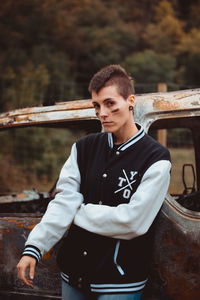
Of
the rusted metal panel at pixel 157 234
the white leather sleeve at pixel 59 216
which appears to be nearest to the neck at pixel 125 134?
the white leather sleeve at pixel 59 216

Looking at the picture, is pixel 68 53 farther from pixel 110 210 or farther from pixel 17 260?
pixel 110 210

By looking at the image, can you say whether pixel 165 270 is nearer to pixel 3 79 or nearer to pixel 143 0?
pixel 3 79

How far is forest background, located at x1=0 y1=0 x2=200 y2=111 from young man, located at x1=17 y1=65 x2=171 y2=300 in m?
10.2

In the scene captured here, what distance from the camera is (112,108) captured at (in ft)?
5.23

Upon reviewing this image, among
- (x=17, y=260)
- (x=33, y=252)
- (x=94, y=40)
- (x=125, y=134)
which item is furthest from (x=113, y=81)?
(x=94, y=40)

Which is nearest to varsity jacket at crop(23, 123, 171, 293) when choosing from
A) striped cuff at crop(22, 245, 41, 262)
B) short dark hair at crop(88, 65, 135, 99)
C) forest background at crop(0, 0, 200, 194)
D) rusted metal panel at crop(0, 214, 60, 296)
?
striped cuff at crop(22, 245, 41, 262)

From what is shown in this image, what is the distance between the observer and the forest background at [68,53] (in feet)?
33.1

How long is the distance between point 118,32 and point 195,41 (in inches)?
254

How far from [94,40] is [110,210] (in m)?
27.4

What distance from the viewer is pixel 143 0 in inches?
1452

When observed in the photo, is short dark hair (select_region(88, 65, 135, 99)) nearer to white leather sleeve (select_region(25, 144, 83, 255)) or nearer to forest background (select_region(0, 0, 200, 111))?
white leather sleeve (select_region(25, 144, 83, 255))

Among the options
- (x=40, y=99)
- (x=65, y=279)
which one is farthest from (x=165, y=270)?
(x=40, y=99)

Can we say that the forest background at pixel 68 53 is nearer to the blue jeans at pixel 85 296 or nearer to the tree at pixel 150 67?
the tree at pixel 150 67

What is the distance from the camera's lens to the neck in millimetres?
1645
